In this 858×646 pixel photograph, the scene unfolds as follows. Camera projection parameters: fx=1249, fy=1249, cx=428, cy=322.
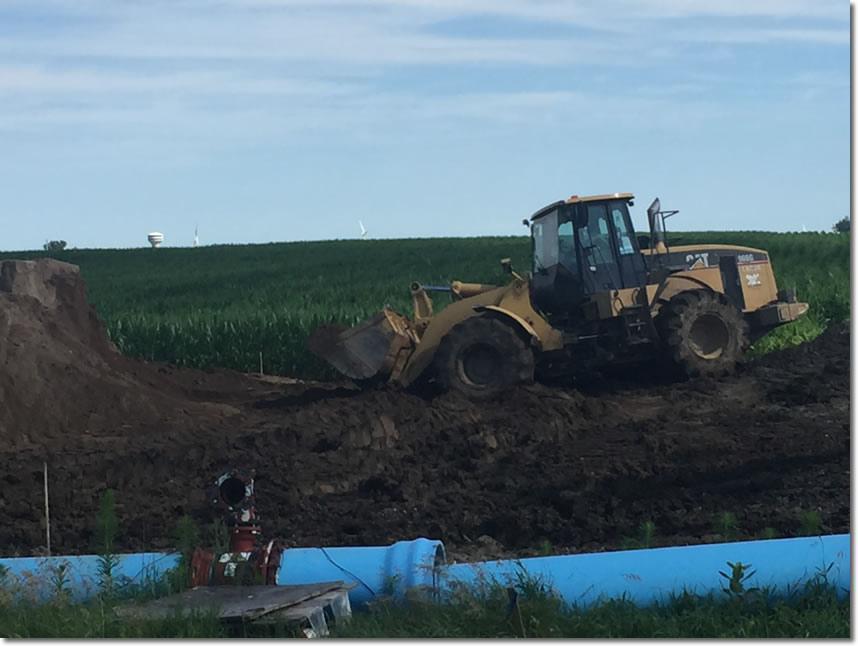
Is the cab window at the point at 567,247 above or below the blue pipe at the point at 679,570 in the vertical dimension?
above

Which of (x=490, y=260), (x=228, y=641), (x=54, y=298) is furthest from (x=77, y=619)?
(x=490, y=260)

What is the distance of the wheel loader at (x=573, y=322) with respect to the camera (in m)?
14.5

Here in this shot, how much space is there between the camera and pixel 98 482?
35.1 ft

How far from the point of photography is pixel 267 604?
539cm

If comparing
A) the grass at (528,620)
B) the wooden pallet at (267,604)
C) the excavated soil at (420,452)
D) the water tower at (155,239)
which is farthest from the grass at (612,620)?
the water tower at (155,239)

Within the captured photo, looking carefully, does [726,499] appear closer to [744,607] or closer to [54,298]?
[744,607]

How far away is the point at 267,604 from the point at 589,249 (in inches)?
385

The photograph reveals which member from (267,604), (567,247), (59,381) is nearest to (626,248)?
(567,247)

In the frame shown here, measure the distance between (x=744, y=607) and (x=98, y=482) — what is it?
665 cm

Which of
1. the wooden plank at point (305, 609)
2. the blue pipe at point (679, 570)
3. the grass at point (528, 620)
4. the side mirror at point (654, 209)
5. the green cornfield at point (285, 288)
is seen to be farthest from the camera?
the green cornfield at point (285, 288)

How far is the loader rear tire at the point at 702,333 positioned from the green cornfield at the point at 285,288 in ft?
3.14

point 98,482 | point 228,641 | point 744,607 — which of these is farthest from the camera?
point 98,482

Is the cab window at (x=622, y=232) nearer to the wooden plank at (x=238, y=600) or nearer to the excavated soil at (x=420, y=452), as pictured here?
the excavated soil at (x=420, y=452)

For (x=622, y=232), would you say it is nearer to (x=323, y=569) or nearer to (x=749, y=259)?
(x=749, y=259)
